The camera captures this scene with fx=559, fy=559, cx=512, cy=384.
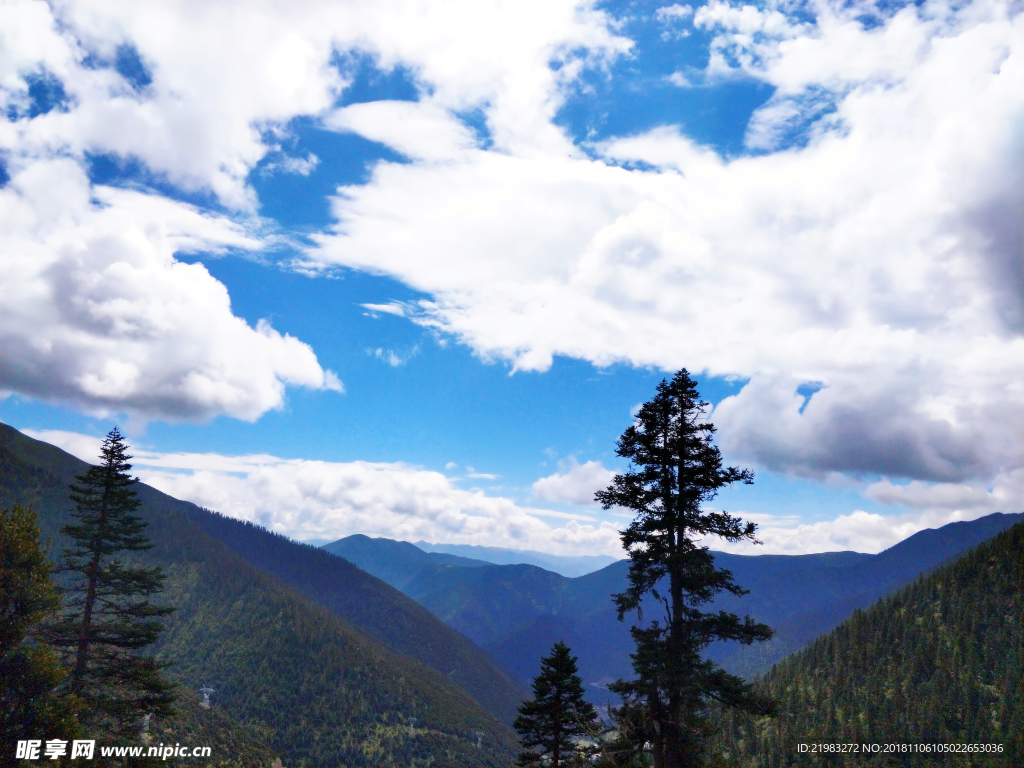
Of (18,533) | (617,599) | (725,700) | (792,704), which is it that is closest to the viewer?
(725,700)

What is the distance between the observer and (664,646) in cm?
1870

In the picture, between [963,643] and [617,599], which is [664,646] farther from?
[963,643]

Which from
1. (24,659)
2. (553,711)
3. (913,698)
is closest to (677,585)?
(553,711)

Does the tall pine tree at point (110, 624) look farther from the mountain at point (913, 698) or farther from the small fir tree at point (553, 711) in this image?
the mountain at point (913, 698)

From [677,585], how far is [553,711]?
518 inches

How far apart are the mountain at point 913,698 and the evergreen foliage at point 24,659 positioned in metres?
150

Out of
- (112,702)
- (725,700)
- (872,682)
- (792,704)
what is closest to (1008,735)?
(872,682)

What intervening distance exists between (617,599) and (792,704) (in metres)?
196

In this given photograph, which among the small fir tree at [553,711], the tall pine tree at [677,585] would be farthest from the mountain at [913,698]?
the tall pine tree at [677,585]

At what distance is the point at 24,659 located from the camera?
2242cm

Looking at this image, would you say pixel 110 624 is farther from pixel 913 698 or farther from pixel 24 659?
pixel 913 698

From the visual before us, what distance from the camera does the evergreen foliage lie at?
22.1 meters

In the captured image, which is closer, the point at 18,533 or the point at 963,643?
the point at 18,533

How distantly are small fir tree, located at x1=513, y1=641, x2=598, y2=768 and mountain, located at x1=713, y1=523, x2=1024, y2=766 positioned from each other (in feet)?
444
